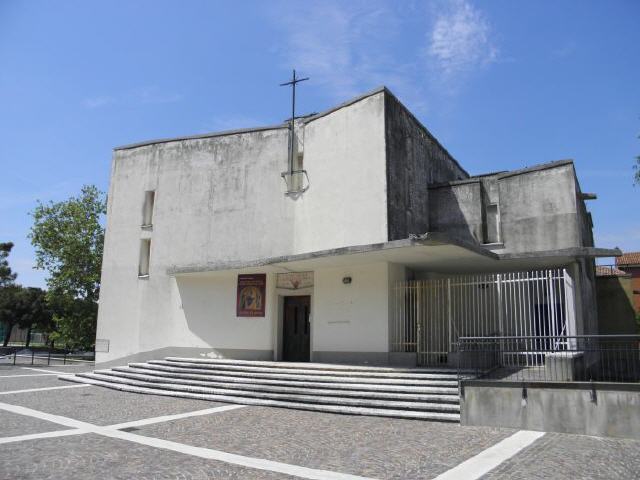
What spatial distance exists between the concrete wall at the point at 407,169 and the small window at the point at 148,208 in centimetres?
1031

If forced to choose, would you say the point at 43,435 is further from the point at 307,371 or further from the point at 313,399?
the point at 307,371

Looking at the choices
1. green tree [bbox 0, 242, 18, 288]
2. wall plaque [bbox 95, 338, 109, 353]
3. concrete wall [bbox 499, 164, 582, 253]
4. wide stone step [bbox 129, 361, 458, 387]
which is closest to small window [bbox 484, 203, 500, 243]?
concrete wall [bbox 499, 164, 582, 253]

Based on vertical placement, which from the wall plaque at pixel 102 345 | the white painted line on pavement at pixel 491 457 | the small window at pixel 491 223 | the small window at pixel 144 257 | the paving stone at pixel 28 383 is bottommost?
the paving stone at pixel 28 383

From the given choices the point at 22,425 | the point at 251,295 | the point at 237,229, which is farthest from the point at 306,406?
the point at 237,229

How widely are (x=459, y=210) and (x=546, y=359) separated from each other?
8.42 m

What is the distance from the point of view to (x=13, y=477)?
6070 mm

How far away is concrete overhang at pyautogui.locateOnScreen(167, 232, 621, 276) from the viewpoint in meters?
11.8

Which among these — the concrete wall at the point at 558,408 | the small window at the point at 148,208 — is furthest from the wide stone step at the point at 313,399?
the small window at the point at 148,208

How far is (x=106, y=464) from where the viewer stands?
6711 millimetres

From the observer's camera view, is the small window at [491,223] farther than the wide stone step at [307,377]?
Yes

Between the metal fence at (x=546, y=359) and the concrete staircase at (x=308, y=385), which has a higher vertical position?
the metal fence at (x=546, y=359)

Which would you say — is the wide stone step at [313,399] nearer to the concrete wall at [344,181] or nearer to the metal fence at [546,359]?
the metal fence at [546,359]

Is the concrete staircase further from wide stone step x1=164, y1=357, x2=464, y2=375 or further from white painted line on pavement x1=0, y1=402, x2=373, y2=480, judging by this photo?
white painted line on pavement x1=0, y1=402, x2=373, y2=480

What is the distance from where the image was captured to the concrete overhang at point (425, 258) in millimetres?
11750
